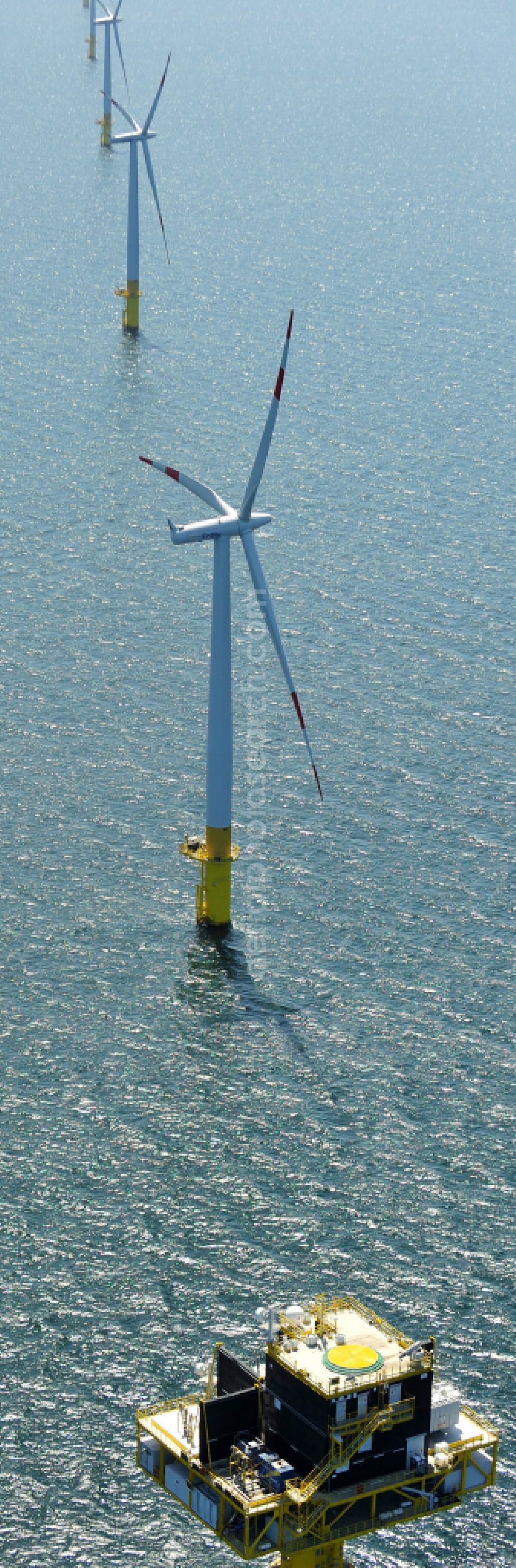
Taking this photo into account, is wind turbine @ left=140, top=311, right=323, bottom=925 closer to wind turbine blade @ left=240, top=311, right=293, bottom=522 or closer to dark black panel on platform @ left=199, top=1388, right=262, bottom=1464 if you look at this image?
wind turbine blade @ left=240, top=311, right=293, bottom=522

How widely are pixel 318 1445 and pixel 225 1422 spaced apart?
4127mm

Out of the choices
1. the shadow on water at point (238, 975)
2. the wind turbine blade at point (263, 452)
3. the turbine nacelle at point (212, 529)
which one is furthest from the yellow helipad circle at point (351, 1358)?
the turbine nacelle at point (212, 529)

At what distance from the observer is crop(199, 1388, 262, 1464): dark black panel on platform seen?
89750 mm

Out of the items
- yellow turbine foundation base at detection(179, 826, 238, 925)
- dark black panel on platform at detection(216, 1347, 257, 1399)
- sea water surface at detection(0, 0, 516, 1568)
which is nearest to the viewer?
dark black panel on platform at detection(216, 1347, 257, 1399)

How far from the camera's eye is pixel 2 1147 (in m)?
131

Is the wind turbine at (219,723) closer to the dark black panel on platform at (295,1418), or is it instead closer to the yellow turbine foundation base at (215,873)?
the yellow turbine foundation base at (215,873)

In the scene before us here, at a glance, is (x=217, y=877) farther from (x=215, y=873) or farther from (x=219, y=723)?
(x=219, y=723)

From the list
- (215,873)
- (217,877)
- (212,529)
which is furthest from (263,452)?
(217,877)

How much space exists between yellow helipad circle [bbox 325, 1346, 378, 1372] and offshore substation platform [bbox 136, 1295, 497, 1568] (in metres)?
0.07

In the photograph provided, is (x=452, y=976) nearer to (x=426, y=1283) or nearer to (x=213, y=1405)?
(x=426, y=1283)

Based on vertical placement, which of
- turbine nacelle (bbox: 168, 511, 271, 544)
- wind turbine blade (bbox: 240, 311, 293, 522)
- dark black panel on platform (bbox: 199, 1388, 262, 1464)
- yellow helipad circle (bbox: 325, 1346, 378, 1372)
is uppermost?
wind turbine blade (bbox: 240, 311, 293, 522)

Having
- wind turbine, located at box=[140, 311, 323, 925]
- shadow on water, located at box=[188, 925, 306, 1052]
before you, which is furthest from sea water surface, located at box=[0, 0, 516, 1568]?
wind turbine, located at box=[140, 311, 323, 925]

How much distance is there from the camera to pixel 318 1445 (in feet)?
291

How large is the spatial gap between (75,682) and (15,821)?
2775 cm
